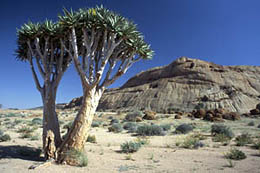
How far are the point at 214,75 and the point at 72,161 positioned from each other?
66245 mm

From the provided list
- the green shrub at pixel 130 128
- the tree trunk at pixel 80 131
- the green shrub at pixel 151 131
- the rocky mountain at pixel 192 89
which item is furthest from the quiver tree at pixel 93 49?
the rocky mountain at pixel 192 89

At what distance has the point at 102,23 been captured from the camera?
245 inches

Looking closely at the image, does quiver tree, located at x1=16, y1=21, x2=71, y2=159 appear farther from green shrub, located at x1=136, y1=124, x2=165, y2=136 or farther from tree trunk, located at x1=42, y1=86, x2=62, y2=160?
green shrub, located at x1=136, y1=124, x2=165, y2=136

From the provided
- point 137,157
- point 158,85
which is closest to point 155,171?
point 137,157

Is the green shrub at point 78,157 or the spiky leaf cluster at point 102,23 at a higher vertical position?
the spiky leaf cluster at point 102,23

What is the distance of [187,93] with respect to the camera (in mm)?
55094

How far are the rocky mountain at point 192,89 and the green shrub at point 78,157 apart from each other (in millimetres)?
43042

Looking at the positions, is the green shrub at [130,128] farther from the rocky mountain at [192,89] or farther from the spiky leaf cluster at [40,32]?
the rocky mountain at [192,89]

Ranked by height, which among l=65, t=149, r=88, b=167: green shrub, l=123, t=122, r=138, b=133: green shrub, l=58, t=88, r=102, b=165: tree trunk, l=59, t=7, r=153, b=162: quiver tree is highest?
l=59, t=7, r=153, b=162: quiver tree

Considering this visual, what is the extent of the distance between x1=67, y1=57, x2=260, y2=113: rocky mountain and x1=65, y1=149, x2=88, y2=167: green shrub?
1695 inches

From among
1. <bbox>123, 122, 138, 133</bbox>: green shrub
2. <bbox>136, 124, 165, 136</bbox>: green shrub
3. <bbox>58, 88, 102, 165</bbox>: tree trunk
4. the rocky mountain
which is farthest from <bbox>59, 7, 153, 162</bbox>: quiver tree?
the rocky mountain

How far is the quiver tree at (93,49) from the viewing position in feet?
18.9

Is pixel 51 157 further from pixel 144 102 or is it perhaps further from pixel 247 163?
pixel 144 102

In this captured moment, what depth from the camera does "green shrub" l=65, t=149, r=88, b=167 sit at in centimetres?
536
